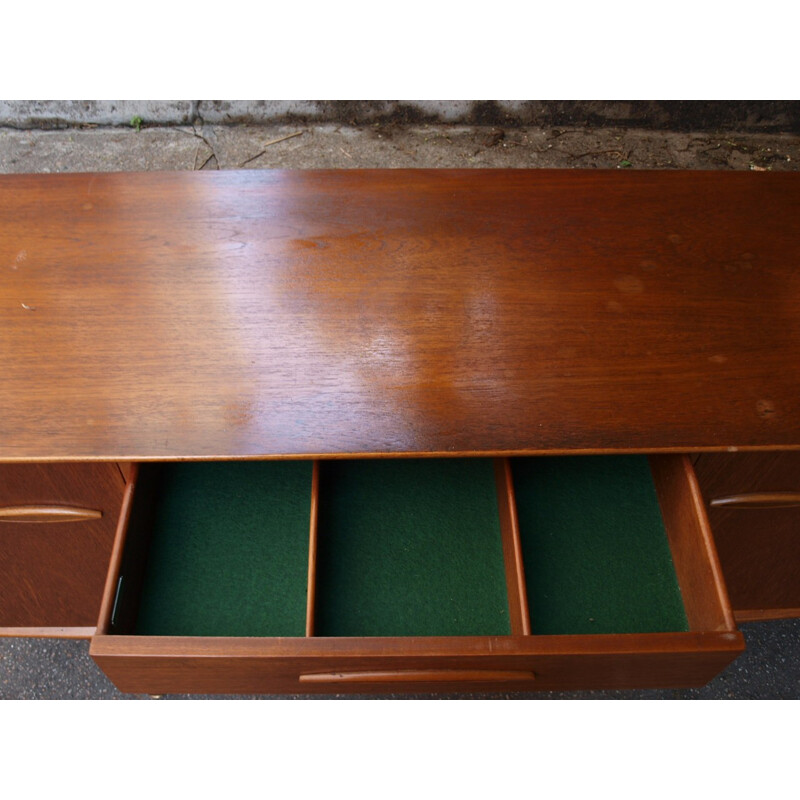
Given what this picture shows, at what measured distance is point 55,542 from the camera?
935 mm

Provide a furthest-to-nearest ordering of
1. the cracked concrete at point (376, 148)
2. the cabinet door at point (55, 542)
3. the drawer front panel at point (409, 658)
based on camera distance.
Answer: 1. the cracked concrete at point (376, 148)
2. the cabinet door at point (55, 542)
3. the drawer front panel at point (409, 658)

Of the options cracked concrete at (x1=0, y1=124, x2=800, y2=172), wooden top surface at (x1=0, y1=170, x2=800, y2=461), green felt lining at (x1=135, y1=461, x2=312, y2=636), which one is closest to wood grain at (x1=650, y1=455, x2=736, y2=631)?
wooden top surface at (x1=0, y1=170, x2=800, y2=461)

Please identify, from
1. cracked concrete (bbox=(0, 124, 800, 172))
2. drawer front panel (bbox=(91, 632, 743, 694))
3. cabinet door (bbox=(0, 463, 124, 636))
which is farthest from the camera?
cracked concrete (bbox=(0, 124, 800, 172))

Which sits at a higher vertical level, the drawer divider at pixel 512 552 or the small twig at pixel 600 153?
the small twig at pixel 600 153

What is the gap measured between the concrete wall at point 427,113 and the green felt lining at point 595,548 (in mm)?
1269

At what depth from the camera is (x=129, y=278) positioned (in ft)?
2.86

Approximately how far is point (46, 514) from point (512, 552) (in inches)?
23.5

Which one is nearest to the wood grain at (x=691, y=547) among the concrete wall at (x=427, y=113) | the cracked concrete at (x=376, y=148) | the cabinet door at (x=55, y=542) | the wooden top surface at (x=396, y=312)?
the wooden top surface at (x=396, y=312)

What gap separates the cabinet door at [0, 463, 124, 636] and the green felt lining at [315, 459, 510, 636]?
11.5 inches

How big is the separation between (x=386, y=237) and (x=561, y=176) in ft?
0.95

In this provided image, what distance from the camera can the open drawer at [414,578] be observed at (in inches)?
29.3

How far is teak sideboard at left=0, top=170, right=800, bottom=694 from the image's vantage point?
752 mm

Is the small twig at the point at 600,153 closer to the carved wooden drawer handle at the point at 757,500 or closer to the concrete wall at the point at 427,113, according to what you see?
the concrete wall at the point at 427,113

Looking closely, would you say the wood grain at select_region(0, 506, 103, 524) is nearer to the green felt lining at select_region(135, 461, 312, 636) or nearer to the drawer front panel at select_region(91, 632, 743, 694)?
the green felt lining at select_region(135, 461, 312, 636)
